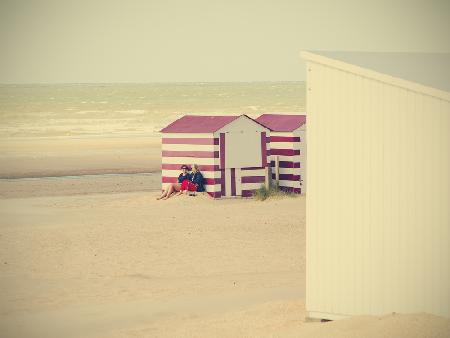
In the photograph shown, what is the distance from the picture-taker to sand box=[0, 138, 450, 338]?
12.4m

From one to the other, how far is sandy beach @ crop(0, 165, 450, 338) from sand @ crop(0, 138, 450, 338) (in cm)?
2

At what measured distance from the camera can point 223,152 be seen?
24.7 metres

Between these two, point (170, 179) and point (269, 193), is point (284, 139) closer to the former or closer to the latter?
point (269, 193)

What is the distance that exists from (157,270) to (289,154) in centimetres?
983

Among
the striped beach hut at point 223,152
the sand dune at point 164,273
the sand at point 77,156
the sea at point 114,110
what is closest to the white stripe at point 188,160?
the striped beach hut at point 223,152

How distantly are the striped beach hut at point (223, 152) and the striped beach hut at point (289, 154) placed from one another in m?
0.49

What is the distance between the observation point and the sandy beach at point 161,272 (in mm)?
12414

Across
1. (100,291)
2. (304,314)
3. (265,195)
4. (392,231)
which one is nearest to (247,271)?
(100,291)

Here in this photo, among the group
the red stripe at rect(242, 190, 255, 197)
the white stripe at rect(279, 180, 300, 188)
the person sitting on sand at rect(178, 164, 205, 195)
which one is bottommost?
the red stripe at rect(242, 190, 255, 197)

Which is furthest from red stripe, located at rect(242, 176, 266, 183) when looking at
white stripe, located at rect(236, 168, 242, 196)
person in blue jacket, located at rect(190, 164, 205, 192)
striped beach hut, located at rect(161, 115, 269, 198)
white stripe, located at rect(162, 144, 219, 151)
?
white stripe, located at rect(162, 144, 219, 151)

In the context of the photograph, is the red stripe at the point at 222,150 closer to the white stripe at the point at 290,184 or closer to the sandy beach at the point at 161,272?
the sandy beach at the point at 161,272

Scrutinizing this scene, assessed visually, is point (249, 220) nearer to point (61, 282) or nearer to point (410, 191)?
point (61, 282)

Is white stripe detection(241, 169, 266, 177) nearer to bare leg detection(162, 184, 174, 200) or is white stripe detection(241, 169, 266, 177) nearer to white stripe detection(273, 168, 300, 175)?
white stripe detection(273, 168, 300, 175)

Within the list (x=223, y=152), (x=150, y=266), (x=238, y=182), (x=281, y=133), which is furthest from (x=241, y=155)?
(x=150, y=266)
